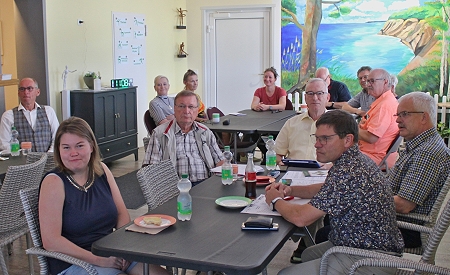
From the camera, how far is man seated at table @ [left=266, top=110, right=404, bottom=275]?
242cm

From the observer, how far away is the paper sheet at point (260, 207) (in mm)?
2665

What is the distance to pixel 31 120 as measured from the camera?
5.09 m

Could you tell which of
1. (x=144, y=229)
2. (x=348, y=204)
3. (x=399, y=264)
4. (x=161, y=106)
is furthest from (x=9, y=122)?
(x=399, y=264)

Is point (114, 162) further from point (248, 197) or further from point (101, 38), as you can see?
point (248, 197)

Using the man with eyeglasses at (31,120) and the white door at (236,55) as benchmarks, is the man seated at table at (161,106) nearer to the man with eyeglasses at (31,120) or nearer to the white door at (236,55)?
the man with eyeglasses at (31,120)

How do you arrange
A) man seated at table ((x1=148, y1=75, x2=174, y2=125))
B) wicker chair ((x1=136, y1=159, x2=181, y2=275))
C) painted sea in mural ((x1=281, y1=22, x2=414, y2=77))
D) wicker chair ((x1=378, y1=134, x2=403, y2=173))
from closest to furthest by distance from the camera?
wicker chair ((x1=136, y1=159, x2=181, y2=275)) < wicker chair ((x1=378, y1=134, x2=403, y2=173)) < man seated at table ((x1=148, y1=75, x2=174, y2=125)) < painted sea in mural ((x1=281, y1=22, x2=414, y2=77))

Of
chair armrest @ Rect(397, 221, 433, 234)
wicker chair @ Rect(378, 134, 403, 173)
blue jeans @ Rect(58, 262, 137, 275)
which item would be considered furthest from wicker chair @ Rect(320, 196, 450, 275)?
wicker chair @ Rect(378, 134, 403, 173)

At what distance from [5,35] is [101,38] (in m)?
1.52

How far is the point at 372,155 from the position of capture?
4637mm

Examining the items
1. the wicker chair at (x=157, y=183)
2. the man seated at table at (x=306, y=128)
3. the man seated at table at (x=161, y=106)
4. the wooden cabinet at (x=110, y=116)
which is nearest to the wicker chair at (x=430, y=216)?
the wicker chair at (x=157, y=183)

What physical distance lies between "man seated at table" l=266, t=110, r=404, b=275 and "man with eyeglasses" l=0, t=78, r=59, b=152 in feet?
10.5

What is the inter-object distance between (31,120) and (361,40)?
226 inches

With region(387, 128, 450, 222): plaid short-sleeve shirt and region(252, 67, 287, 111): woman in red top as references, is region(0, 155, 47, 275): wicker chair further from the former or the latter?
region(252, 67, 287, 111): woman in red top

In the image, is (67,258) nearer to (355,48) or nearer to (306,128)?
(306,128)
